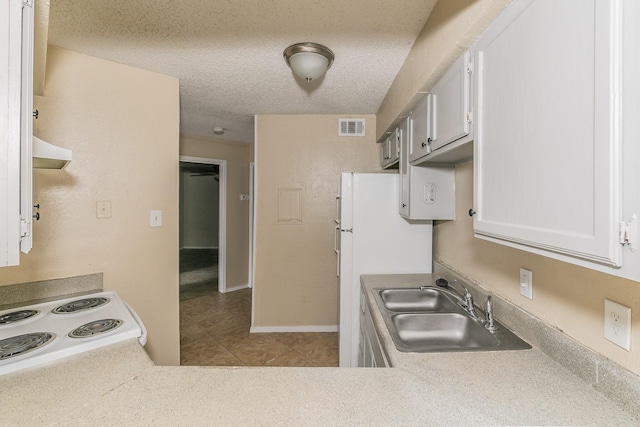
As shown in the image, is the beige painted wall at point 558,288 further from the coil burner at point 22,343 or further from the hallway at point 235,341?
the coil burner at point 22,343

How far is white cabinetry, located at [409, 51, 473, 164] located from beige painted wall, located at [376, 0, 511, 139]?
5 cm

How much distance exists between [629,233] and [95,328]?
1.74m

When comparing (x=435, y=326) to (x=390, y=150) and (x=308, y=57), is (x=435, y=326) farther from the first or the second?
(x=308, y=57)

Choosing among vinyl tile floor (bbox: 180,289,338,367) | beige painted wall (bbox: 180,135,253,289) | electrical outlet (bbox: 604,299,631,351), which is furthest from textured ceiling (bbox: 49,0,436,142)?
vinyl tile floor (bbox: 180,289,338,367)

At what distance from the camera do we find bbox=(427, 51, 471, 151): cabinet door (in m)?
1.10

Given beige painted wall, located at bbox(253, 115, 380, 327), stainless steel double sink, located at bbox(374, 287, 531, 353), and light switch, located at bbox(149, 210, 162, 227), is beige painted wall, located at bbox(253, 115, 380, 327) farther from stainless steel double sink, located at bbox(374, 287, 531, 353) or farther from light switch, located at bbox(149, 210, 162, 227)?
stainless steel double sink, located at bbox(374, 287, 531, 353)

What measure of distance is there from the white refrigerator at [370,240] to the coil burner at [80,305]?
1.55m

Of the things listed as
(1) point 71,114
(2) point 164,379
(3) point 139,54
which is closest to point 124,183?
(1) point 71,114

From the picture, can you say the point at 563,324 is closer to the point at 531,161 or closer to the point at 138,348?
the point at 531,161

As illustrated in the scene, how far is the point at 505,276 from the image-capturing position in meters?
1.39

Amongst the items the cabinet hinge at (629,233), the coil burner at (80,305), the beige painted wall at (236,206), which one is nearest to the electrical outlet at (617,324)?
the cabinet hinge at (629,233)

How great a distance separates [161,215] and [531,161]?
7.11ft

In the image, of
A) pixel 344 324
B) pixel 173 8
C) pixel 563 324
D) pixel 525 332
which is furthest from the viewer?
pixel 344 324

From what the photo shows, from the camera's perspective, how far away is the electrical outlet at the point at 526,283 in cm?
122
